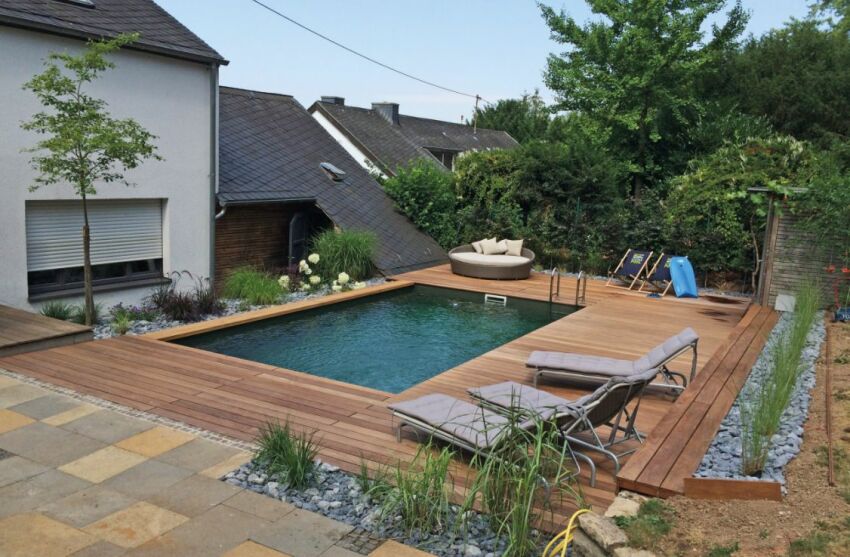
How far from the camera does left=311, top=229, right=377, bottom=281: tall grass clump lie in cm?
1276

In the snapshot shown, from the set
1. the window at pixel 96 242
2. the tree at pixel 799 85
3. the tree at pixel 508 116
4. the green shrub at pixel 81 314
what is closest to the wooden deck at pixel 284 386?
the green shrub at pixel 81 314

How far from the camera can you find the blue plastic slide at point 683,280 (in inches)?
493

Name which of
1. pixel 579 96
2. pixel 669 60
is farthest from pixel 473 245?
pixel 669 60

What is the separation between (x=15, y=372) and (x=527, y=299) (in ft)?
27.2

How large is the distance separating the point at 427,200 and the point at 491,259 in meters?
2.87

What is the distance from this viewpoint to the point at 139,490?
4.12 meters

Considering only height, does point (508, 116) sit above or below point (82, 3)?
above

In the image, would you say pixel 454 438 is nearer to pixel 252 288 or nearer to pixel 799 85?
pixel 252 288

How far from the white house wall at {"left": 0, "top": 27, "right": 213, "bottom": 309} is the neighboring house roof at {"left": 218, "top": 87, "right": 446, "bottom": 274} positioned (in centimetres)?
79

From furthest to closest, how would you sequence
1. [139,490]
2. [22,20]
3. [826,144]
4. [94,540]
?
[826,144]
[22,20]
[139,490]
[94,540]

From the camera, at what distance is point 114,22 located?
31.4 feet

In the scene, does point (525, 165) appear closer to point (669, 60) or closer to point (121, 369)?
point (669, 60)

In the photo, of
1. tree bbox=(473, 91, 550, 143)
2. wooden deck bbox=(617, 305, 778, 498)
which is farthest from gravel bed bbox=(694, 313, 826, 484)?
tree bbox=(473, 91, 550, 143)

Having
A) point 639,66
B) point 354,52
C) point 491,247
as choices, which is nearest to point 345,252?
point 491,247
